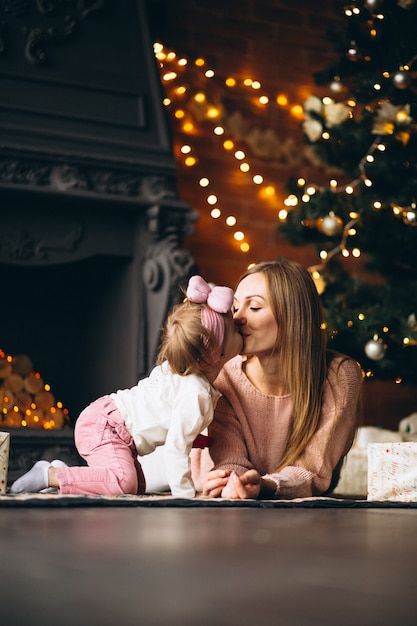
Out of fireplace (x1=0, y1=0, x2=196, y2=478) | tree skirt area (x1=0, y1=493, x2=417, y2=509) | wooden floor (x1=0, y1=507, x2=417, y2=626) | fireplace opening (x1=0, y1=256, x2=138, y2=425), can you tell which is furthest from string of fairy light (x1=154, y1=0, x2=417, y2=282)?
wooden floor (x1=0, y1=507, x2=417, y2=626)

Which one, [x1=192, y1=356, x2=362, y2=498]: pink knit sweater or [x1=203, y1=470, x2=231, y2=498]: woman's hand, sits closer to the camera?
[x1=203, y1=470, x2=231, y2=498]: woman's hand

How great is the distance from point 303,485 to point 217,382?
1.02 ft

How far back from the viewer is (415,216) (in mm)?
2771

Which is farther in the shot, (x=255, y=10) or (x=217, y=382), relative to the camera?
(x=255, y=10)

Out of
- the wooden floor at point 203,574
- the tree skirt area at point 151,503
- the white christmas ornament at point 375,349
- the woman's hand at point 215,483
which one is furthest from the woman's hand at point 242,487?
the white christmas ornament at point 375,349

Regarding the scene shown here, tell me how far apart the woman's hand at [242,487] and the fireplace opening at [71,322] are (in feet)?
4.74

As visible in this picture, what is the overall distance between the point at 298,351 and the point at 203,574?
1.20 m

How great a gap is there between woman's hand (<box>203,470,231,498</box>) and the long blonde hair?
0.73ft

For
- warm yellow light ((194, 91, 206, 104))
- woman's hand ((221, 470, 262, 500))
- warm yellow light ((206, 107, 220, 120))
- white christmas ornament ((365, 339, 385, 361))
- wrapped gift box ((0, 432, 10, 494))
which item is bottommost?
woman's hand ((221, 470, 262, 500))

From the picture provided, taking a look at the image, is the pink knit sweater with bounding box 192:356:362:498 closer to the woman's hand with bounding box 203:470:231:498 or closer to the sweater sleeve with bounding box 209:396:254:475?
the sweater sleeve with bounding box 209:396:254:475

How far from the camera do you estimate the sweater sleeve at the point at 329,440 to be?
5.16ft

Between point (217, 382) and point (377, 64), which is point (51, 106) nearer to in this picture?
point (377, 64)

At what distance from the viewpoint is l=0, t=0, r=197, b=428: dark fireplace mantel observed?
2.66 metres

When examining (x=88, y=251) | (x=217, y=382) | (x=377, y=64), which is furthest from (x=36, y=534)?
(x=377, y=64)
